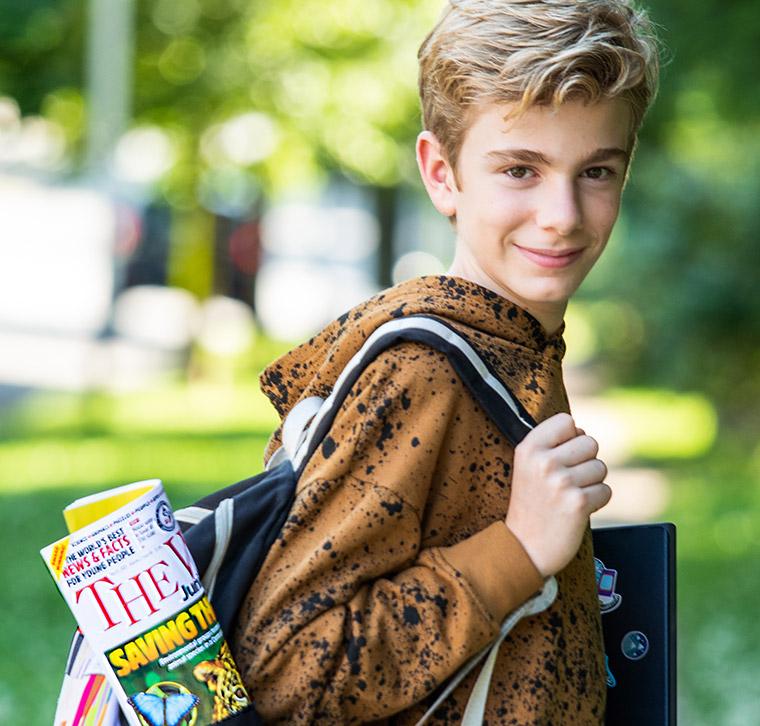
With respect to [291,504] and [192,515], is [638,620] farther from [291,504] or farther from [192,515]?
[192,515]

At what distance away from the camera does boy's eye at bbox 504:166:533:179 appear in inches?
84.3

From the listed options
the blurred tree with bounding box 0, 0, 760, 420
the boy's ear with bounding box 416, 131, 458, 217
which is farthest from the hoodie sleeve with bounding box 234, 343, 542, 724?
the blurred tree with bounding box 0, 0, 760, 420

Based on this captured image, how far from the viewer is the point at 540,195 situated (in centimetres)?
214

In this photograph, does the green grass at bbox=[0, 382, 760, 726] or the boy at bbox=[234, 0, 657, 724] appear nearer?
the boy at bbox=[234, 0, 657, 724]

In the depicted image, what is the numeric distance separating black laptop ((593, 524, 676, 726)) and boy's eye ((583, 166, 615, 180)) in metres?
0.61

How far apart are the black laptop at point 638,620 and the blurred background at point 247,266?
4.24 metres

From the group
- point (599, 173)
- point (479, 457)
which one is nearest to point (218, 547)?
point (479, 457)

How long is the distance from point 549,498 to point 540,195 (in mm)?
461

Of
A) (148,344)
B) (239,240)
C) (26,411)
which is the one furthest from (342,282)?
(26,411)

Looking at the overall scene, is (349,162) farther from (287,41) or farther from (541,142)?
(541,142)

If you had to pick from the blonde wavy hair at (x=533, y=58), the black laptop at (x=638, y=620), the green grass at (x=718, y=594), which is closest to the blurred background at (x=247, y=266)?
the green grass at (x=718, y=594)

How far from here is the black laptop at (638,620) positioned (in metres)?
2.32

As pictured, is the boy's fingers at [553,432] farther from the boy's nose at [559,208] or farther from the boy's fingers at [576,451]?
the boy's nose at [559,208]

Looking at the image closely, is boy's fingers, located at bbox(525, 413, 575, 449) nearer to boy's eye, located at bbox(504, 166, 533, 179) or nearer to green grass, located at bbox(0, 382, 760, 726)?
boy's eye, located at bbox(504, 166, 533, 179)
